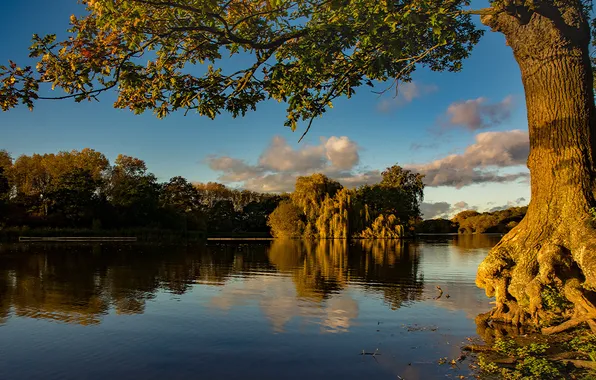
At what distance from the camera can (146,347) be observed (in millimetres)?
7617

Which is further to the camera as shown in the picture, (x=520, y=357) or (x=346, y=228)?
(x=346, y=228)

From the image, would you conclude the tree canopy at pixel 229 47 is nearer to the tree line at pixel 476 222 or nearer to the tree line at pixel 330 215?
the tree line at pixel 330 215

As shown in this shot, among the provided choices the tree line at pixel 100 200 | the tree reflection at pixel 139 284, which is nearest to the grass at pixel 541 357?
the tree reflection at pixel 139 284

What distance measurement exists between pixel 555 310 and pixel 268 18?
7040 millimetres

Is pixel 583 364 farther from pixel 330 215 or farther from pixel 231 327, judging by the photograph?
pixel 330 215

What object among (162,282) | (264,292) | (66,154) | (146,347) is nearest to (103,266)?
(162,282)

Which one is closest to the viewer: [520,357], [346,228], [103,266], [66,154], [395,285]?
[520,357]

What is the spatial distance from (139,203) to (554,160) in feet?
213

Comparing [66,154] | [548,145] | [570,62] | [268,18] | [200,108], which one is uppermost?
[66,154]

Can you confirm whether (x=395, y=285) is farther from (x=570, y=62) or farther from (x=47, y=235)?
(x=47, y=235)

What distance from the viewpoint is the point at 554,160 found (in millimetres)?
8016

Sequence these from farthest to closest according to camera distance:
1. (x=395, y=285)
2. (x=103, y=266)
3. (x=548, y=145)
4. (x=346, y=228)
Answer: (x=346, y=228)
(x=103, y=266)
(x=395, y=285)
(x=548, y=145)

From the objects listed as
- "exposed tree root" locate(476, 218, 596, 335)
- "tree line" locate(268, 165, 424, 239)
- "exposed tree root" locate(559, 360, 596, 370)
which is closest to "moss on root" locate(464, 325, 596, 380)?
"exposed tree root" locate(559, 360, 596, 370)

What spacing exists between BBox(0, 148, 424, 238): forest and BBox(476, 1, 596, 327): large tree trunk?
51277mm
